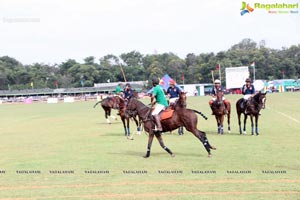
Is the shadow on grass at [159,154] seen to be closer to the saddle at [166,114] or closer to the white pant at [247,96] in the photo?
the saddle at [166,114]

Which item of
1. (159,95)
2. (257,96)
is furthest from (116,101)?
(159,95)

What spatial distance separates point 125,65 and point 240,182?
12704cm

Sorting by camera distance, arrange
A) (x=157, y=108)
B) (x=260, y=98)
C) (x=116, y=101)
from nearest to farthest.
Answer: (x=157, y=108) < (x=260, y=98) < (x=116, y=101)

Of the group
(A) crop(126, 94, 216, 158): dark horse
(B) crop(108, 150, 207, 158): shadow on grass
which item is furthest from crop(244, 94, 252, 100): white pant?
(A) crop(126, 94, 216, 158): dark horse

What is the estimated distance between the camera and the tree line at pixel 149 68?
114062 mm

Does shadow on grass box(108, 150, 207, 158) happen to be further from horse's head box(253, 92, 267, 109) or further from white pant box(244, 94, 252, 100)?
white pant box(244, 94, 252, 100)

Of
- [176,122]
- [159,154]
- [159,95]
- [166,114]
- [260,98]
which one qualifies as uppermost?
[159,95]

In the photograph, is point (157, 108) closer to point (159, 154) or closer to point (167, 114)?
point (167, 114)

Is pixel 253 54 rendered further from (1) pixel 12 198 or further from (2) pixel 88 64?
(1) pixel 12 198

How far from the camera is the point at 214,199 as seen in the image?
799 cm

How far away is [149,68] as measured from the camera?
123188 mm

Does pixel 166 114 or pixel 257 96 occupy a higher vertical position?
pixel 257 96

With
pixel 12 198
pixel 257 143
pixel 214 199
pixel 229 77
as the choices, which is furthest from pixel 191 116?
pixel 229 77

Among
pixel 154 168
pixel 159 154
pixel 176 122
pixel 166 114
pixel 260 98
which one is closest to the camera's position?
pixel 154 168
